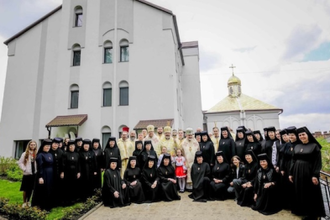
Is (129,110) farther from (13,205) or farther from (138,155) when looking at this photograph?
(13,205)

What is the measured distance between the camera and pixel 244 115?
81.8ft

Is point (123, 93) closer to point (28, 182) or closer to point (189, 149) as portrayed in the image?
point (189, 149)

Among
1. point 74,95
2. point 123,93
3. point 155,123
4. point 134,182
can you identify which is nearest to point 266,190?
point 134,182

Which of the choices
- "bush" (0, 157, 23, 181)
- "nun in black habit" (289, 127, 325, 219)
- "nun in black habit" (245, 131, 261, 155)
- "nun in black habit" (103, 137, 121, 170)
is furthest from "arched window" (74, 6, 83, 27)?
"nun in black habit" (289, 127, 325, 219)

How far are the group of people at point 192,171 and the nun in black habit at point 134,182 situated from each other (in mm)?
29

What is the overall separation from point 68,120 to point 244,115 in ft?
58.7

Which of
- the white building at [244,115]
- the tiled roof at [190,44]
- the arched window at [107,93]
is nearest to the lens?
the arched window at [107,93]

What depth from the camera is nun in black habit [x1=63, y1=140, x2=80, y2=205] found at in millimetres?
6936

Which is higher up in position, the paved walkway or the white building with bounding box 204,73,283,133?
the white building with bounding box 204,73,283,133

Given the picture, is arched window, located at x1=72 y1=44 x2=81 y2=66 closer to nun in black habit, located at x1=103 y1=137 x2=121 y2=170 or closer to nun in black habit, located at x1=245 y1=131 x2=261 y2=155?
nun in black habit, located at x1=103 y1=137 x2=121 y2=170

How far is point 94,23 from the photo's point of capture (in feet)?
55.0

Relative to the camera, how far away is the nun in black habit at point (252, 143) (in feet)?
23.6

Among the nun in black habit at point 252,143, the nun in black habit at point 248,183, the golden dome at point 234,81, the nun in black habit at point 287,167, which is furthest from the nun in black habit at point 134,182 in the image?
the golden dome at point 234,81

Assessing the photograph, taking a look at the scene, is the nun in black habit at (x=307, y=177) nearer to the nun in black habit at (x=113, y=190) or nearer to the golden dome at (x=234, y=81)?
the nun in black habit at (x=113, y=190)
